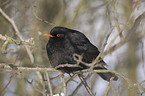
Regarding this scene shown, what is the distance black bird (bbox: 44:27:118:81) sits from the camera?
363cm

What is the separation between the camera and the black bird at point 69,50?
363 cm

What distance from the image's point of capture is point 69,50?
12.0 ft

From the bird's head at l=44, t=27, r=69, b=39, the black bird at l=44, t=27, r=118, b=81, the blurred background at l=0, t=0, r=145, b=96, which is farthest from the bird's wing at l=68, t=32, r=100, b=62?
the blurred background at l=0, t=0, r=145, b=96

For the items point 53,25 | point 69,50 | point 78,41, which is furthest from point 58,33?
point 53,25

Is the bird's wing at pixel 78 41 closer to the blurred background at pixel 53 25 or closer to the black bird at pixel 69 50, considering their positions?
the black bird at pixel 69 50

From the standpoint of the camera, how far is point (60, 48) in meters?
3.72

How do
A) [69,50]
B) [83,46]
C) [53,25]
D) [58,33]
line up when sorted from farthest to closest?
[53,25] < [58,33] < [83,46] < [69,50]

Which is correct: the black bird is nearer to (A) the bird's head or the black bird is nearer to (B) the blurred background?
(A) the bird's head

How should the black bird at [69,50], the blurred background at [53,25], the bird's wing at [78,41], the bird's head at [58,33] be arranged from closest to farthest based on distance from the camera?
the black bird at [69,50]
the bird's wing at [78,41]
the bird's head at [58,33]
the blurred background at [53,25]

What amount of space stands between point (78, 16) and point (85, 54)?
2908 mm

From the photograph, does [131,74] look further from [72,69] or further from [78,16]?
[72,69]

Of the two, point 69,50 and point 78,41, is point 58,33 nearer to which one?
point 78,41

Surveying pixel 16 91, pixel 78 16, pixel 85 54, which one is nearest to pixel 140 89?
pixel 85 54

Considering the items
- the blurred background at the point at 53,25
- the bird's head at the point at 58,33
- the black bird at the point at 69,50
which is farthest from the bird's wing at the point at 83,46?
the blurred background at the point at 53,25
